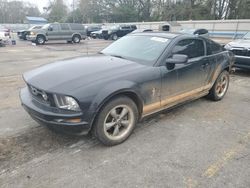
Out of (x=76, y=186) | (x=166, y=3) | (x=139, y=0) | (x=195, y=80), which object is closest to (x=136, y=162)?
(x=76, y=186)

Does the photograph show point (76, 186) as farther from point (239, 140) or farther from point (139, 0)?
point (139, 0)

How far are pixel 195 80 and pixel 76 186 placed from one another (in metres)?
2.93

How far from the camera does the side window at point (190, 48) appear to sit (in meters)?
4.25

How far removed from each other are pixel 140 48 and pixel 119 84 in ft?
4.04

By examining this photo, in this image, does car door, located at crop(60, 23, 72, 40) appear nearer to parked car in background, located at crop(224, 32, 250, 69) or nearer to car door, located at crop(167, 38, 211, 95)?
parked car in background, located at crop(224, 32, 250, 69)

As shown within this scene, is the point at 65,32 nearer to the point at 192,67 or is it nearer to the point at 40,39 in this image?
the point at 40,39

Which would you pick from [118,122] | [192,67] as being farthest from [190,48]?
[118,122]

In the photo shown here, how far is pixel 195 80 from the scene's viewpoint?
181 inches

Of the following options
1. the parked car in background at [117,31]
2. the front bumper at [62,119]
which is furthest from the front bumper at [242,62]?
the parked car in background at [117,31]

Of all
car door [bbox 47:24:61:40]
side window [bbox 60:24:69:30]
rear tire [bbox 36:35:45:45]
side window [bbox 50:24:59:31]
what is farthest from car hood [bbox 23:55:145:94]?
side window [bbox 60:24:69:30]

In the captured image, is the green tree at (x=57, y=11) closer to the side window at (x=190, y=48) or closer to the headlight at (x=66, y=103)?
the side window at (x=190, y=48)

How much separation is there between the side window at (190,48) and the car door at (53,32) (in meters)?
18.3

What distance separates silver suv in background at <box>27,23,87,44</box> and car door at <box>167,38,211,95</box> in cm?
1827

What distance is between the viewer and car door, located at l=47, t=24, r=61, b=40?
2092 cm
